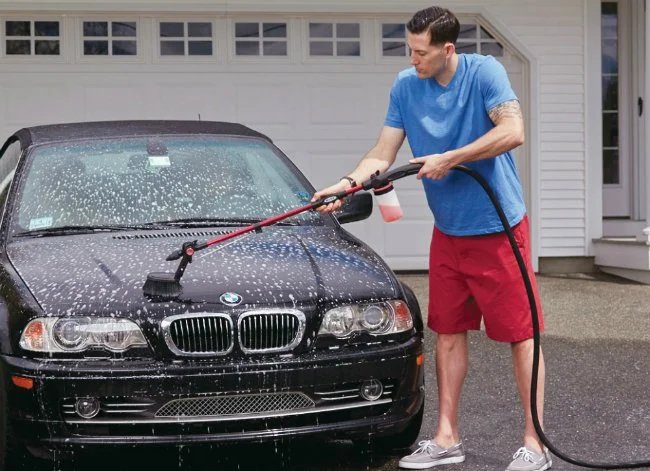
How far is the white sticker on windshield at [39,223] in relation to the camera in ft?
16.2

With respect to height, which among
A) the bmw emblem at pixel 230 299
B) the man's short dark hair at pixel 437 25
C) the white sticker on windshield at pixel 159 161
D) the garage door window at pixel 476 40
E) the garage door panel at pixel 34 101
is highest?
the garage door window at pixel 476 40

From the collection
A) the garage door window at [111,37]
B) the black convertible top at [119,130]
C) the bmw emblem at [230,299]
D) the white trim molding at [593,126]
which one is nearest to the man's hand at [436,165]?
the bmw emblem at [230,299]

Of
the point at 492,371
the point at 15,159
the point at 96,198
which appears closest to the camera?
the point at 96,198

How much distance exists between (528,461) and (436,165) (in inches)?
45.4

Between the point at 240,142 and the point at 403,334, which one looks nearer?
the point at 403,334

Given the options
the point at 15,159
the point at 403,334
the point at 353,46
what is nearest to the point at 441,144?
the point at 403,334

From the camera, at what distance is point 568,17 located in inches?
425

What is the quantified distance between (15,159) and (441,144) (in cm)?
207

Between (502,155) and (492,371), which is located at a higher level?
(502,155)

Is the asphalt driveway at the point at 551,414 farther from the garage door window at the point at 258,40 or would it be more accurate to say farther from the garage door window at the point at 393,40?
the garage door window at the point at 258,40

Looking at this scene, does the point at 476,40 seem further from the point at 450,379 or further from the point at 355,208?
the point at 450,379

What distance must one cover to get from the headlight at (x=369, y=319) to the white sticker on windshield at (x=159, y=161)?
4.59 ft

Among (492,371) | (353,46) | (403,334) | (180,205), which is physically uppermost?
(353,46)

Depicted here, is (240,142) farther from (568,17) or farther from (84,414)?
(568,17)
